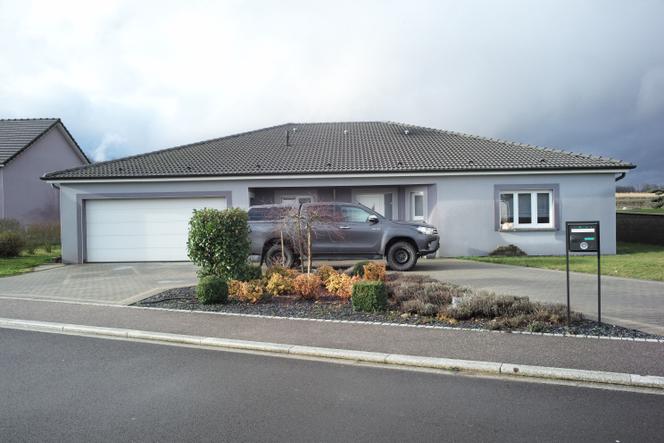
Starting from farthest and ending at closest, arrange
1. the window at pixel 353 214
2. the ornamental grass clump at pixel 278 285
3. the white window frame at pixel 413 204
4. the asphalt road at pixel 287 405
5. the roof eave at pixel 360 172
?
the white window frame at pixel 413 204 < the roof eave at pixel 360 172 < the window at pixel 353 214 < the ornamental grass clump at pixel 278 285 < the asphalt road at pixel 287 405

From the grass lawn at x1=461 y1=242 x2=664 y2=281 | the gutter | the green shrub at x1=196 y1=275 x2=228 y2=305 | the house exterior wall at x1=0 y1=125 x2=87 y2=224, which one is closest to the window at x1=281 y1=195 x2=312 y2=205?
the gutter

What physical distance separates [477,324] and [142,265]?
12966 mm

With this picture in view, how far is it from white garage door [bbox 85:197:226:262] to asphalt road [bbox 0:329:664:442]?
1252 cm

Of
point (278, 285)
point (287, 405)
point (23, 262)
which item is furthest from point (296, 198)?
point (287, 405)

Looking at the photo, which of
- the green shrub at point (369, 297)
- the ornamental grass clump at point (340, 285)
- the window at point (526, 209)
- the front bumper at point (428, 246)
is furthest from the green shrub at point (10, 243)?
the window at point (526, 209)

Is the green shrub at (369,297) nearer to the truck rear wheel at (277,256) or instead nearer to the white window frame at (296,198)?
the truck rear wheel at (277,256)

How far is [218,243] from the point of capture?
11.6m

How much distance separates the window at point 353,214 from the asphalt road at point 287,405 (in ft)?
30.4

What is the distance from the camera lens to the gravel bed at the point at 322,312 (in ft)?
26.1

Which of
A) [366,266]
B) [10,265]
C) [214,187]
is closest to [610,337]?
[366,266]

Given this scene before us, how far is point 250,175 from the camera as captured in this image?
19297mm

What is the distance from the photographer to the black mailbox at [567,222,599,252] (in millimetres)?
8359

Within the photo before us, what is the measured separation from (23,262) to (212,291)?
12429 mm

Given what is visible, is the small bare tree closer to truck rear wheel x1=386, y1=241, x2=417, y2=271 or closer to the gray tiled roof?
truck rear wheel x1=386, y1=241, x2=417, y2=271
